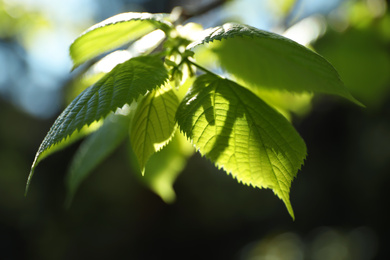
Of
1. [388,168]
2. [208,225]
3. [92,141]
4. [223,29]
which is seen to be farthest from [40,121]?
[223,29]

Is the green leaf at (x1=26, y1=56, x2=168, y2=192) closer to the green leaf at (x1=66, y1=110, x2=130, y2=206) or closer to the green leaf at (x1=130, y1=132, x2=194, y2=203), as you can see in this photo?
the green leaf at (x1=66, y1=110, x2=130, y2=206)

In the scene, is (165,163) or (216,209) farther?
(216,209)

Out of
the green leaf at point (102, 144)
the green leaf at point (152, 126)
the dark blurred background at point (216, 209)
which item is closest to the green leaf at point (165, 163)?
the green leaf at point (102, 144)

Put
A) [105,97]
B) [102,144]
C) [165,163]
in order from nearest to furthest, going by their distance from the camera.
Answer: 1. [105,97]
2. [102,144]
3. [165,163]

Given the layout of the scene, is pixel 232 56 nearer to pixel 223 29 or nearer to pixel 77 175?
pixel 223 29

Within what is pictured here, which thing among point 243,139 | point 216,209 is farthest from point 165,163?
point 216,209

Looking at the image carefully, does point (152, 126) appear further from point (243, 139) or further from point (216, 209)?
point (216, 209)

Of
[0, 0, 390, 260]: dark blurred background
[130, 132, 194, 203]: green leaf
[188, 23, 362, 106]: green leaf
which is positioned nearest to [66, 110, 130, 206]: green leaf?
A: [130, 132, 194, 203]: green leaf
